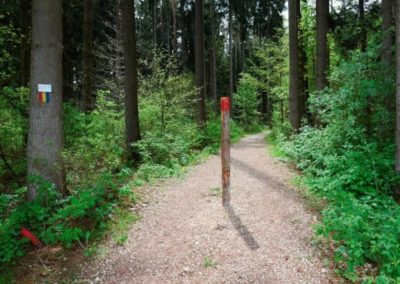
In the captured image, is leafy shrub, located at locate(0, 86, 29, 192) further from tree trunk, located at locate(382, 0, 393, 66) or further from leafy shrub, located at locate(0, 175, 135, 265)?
tree trunk, located at locate(382, 0, 393, 66)

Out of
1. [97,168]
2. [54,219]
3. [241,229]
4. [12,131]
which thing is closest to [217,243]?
[241,229]

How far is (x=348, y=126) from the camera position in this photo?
6.52 metres

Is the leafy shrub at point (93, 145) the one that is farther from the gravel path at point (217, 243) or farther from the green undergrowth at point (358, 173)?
the green undergrowth at point (358, 173)

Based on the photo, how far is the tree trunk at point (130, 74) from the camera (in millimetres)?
8176

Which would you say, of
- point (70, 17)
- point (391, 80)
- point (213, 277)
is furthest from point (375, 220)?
point (70, 17)

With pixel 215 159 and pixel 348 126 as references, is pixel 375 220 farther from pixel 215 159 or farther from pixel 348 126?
pixel 215 159

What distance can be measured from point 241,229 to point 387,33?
5.28m

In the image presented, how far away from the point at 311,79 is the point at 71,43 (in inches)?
474

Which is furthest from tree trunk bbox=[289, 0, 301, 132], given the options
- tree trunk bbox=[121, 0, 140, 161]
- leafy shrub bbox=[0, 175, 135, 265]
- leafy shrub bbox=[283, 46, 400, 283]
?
leafy shrub bbox=[0, 175, 135, 265]

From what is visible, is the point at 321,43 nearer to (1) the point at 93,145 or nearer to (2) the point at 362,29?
(2) the point at 362,29

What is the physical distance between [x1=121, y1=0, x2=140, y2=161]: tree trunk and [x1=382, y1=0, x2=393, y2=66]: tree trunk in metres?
6.03

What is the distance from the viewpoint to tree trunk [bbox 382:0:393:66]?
6348mm

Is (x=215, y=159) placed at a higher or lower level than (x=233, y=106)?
lower

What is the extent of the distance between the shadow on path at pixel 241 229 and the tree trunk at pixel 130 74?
4.35 meters
